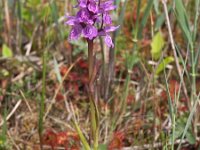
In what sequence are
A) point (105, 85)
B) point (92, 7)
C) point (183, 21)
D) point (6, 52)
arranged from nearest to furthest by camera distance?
1. point (92, 7)
2. point (183, 21)
3. point (105, 85)
4. point (6, 52)

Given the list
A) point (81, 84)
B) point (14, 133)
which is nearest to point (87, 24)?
point (14, 133)

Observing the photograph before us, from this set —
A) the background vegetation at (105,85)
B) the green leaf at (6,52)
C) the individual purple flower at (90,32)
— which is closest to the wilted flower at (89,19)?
the individual purple flower at (90,32)

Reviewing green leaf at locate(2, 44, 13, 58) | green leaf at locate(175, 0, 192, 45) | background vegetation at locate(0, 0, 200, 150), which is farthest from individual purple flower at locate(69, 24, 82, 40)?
green leaf at locate(2, 44, 13, 58)

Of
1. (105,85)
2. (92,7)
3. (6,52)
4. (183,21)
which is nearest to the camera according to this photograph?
(92,7)

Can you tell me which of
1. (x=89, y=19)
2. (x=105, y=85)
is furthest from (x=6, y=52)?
(x=89, y=19)

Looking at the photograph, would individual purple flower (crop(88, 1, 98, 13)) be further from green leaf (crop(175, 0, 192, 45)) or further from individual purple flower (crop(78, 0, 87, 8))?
green leaf (crop(175, 0, 192, 45))

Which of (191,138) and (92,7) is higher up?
(92,7)

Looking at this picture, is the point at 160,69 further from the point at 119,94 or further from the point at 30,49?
the point at 30,49

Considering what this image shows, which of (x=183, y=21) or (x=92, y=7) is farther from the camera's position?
(x=183, y=21)

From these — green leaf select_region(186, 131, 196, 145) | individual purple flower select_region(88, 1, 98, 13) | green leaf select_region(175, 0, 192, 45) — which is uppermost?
individual purple flower select_region(88, 1, 98, 13)

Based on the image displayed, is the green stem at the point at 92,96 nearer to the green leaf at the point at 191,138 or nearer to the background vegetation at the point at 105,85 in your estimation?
the background vegetation at the point at 105,85

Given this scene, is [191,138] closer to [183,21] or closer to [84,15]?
[183,21]
